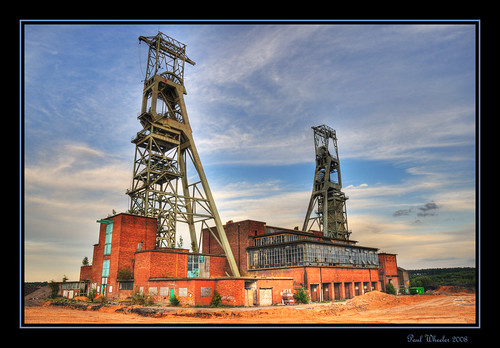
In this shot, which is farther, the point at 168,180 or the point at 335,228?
the point at 335,228

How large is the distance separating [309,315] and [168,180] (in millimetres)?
21582

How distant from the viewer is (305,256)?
32.9m

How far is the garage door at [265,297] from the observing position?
2683 cm

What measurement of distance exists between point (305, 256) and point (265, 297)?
7305mm

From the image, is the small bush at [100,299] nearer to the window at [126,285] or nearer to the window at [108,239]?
the window at [126,285]

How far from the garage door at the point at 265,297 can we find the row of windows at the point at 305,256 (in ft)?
20.6

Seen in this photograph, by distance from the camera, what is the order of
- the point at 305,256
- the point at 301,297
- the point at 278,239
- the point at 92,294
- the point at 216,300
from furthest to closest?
the point at 278,239 → the point at 305,256 → the point at 92,294 → the point at 301,297 → the point at 216,300

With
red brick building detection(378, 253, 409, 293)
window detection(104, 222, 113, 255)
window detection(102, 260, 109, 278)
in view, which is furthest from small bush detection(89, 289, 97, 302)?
red brick building detection(378, 253, 409, 293)

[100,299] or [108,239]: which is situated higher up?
[108,239]

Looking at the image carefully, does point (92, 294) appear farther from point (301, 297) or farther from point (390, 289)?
point (390, 289)

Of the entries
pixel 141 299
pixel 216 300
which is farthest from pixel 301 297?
pixel 141 299

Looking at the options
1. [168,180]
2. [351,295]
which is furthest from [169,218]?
[351,295]
